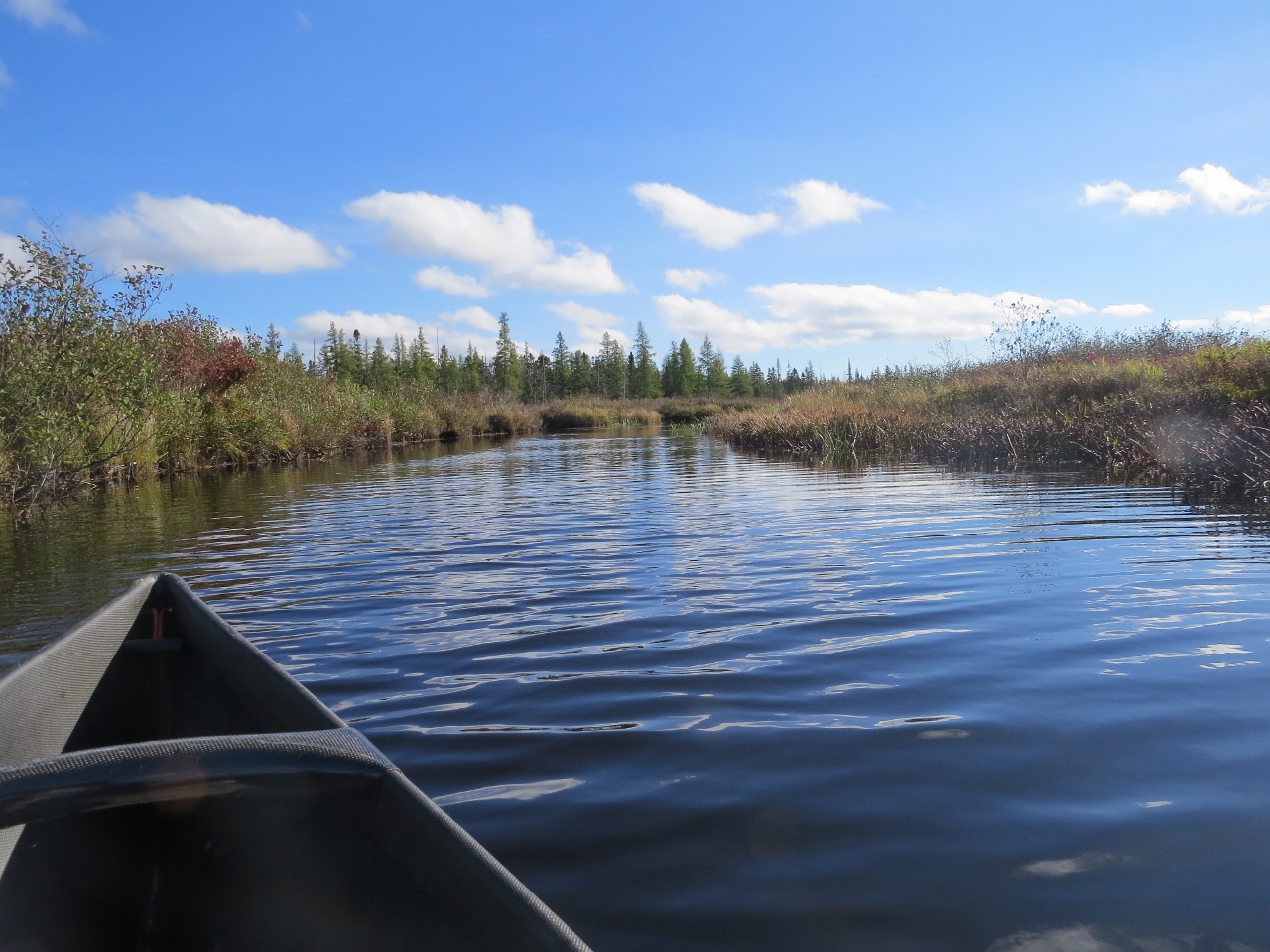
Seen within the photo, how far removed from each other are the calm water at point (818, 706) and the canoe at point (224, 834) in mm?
718

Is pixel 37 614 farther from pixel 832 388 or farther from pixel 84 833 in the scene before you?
pixel 832 388

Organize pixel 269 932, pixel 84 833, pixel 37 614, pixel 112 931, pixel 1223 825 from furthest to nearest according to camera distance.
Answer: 1. pixel 37 614
2. pixel 1223 825
3. pixel 84 833
4. pixel 112 931
5. pixel 269 932

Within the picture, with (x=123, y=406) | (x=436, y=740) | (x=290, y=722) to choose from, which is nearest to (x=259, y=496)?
(x=123, y=406)

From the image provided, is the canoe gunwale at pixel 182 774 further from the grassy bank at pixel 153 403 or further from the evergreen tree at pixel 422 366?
the evergreen tree at pixel 422 366

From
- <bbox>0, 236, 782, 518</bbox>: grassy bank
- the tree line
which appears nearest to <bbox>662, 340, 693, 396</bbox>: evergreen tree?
the tree line

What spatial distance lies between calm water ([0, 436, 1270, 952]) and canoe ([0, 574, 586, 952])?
2.36 ft

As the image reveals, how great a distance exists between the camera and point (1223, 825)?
2529mm

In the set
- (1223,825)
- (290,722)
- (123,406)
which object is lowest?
(1223,825)

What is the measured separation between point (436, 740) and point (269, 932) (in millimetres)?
1624

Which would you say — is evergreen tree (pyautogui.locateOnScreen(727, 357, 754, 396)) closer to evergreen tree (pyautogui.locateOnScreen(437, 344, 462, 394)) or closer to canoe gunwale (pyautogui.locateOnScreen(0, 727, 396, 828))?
evergreen tree (pyautogui.locateOnScreen(437, 344, 462, 394))

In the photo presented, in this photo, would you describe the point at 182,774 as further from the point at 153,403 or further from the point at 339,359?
the point at 339,359

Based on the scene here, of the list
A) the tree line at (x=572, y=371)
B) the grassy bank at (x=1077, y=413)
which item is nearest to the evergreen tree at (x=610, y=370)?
the tree line at (x=572, y=371)

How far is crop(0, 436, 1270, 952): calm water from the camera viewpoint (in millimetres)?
2223

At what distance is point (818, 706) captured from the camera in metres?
3.70
